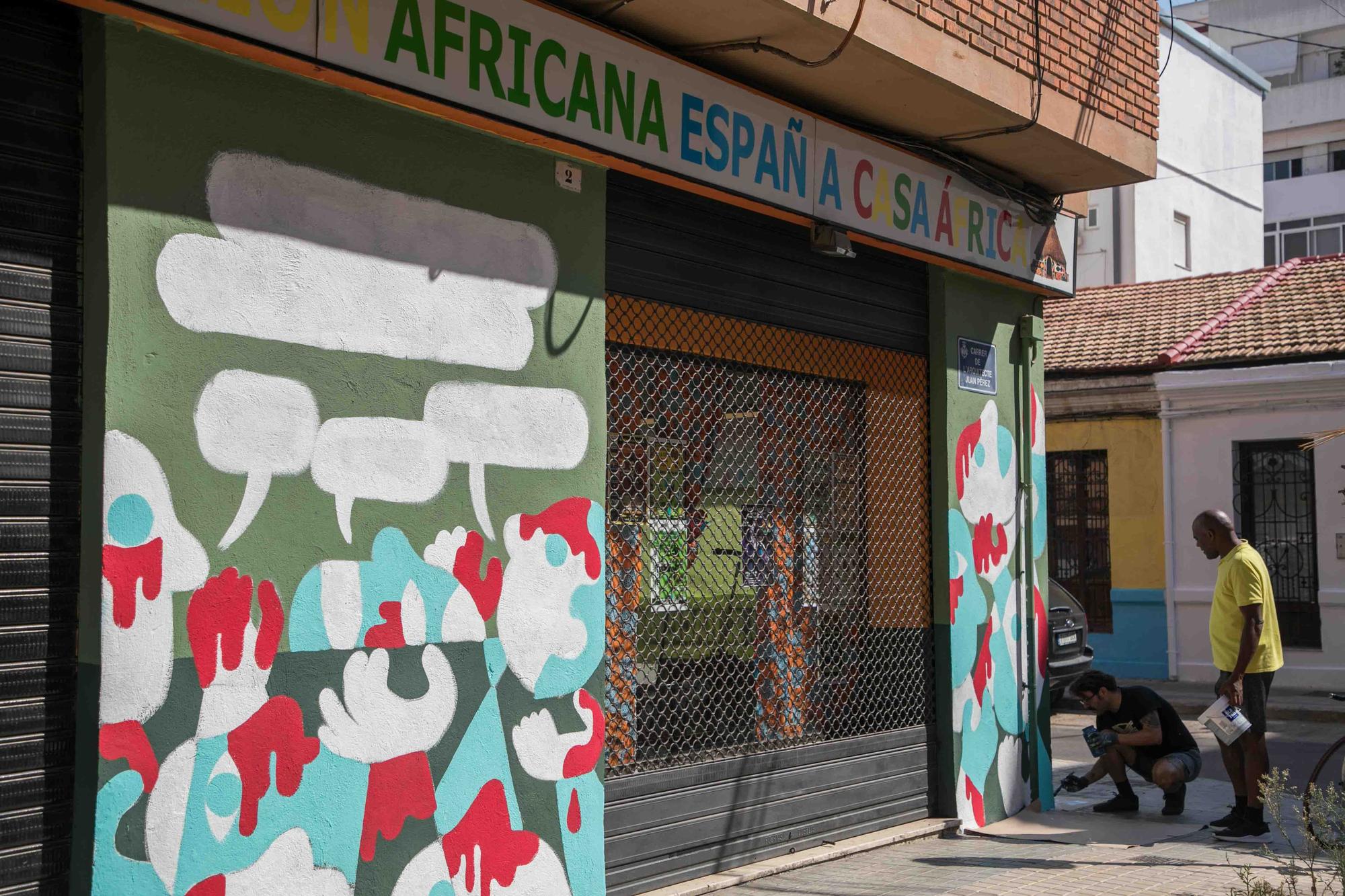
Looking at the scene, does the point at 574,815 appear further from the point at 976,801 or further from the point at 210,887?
the point at 976,801

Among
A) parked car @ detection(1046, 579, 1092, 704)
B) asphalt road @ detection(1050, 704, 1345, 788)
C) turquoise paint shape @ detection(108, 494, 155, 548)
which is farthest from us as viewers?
parked car @ detection(1046, 579, 1092, 704)

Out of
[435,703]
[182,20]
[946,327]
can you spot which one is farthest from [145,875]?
[946,327]

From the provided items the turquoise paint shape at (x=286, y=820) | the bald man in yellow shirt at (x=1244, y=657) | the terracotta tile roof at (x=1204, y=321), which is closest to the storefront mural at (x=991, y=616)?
the bald man in yellow shirt at (x=1244, y=657)

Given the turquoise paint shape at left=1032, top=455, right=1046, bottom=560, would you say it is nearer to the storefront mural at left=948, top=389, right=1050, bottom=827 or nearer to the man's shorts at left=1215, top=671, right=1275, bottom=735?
the storefront mural at left=948, top=389, right=1050, bottom=827

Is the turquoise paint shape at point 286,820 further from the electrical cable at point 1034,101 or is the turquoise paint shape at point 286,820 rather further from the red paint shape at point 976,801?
the electrical cable at point 1034,101

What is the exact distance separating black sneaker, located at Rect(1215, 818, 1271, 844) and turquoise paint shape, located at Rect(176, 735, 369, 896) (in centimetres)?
526

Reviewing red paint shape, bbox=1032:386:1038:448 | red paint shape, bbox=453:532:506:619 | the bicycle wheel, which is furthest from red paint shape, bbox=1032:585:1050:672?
red paint shape, bbox=453:532:506:619

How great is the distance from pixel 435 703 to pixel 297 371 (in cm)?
132

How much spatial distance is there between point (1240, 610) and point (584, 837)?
4.27 meters

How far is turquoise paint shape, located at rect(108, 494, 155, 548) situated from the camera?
402 cm

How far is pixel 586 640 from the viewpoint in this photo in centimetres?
568

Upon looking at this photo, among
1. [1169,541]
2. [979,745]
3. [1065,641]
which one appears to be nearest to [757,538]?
[979,745]

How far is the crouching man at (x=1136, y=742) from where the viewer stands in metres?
8.48

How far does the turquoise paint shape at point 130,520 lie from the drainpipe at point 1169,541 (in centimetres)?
1459
